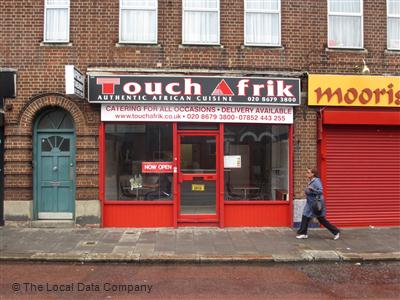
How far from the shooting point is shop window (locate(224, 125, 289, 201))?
37.6ft

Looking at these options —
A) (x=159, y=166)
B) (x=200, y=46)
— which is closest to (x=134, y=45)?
(x=200, y=46)

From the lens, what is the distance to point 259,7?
1170cm

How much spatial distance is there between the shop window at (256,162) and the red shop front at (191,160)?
25mm

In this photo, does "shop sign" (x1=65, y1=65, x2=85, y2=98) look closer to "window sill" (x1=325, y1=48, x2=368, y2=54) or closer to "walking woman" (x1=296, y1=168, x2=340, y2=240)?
"walking woman" (x1=296, y1=168, x2=340, y2=240)

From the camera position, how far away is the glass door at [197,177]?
11.3m

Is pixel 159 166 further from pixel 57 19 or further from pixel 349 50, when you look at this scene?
pixel 349 50

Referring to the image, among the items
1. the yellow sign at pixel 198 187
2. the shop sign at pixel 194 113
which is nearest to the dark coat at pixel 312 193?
the shop sign at pixel 194 113

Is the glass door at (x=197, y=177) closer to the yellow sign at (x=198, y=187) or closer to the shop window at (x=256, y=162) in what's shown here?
the yellow sign at (x=198, y=187)

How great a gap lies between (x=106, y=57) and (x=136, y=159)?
264 centimetres

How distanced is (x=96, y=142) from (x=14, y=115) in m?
2.10

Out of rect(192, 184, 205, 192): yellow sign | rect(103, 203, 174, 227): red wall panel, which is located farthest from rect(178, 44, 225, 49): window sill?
rect(103, 203, 174, 227): red wall panel

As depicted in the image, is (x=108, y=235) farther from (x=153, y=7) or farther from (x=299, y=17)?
(x=299, y=17)

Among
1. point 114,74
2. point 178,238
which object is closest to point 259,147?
point 178,238

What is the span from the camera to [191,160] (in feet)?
37.3
